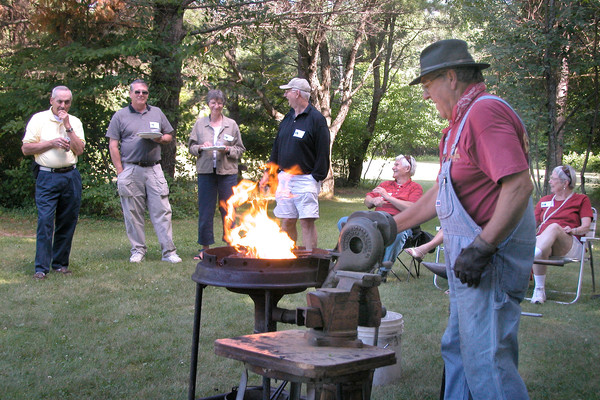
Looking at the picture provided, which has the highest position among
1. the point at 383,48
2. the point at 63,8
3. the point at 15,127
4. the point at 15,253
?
Answer: the point at 383,48

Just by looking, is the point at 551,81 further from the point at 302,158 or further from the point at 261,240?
the point at 261,240

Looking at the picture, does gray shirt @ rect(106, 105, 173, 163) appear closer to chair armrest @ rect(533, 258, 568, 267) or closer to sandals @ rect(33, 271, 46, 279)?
sandals @ rect(33, 271, 46, 279)

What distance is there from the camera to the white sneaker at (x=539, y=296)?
6645 mm

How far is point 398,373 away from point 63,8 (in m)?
10.9

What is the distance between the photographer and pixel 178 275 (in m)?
7.30

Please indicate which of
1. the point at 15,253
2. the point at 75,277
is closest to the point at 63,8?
the point at 15,253

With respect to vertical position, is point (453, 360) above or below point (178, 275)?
above

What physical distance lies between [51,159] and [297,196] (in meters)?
2.77

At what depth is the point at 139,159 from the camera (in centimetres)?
775

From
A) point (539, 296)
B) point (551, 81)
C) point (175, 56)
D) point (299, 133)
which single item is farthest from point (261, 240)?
point (551, 81)

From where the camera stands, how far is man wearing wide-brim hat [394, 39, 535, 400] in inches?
101

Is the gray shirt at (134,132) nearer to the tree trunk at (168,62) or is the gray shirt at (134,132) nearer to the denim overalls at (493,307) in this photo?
the tree trunk at (168,62)

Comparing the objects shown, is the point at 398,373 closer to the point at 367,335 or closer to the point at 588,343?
the point at 367,335

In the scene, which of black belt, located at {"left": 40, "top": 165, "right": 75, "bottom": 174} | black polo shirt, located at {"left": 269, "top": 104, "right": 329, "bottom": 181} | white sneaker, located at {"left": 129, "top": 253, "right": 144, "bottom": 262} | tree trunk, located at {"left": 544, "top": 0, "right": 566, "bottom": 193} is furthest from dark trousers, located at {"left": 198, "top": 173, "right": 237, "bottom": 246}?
tree trunk, located at {"left": 544, "top": 0, "right": 566, "bottom": 193}
